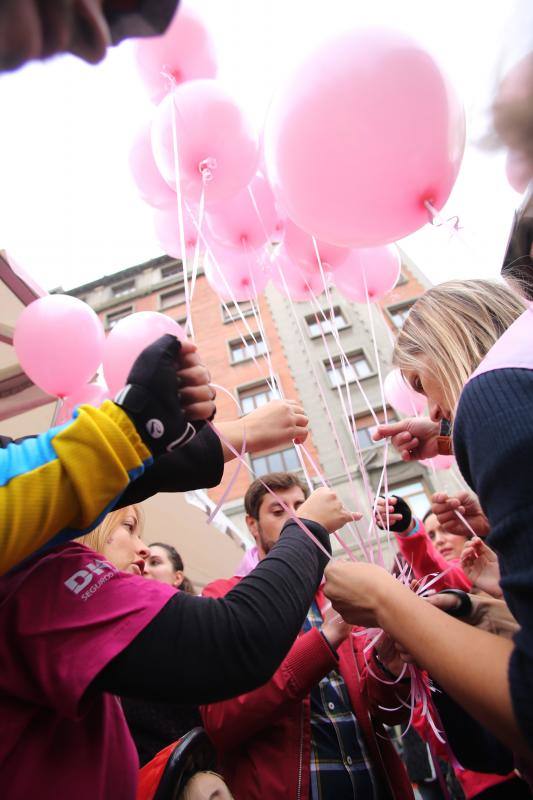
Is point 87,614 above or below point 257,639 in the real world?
above

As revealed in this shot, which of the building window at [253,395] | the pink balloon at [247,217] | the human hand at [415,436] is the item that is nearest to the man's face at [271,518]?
the human hand at [415,436]

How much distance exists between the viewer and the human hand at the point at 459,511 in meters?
1.61

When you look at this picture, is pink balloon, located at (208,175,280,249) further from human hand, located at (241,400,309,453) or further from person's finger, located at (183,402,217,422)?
person's finger, located at (183,402,217,422)

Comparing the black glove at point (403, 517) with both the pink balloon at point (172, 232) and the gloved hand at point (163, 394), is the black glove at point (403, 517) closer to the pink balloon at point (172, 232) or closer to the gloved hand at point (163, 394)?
the gloved hand at point (163, 394)

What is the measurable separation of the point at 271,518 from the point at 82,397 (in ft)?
4.20

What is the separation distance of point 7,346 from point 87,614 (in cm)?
275

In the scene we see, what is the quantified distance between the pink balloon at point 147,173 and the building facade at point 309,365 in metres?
5.84

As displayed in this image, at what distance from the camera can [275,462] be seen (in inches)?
400

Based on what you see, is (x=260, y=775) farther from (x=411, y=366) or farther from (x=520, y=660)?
(x=411, y=366)

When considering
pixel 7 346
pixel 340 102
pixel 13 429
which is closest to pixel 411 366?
pixel 340 102

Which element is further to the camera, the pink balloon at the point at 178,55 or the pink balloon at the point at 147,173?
the pink balloon at the point at 147,173

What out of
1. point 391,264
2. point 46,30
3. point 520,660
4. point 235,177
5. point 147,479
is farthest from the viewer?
point 391,264

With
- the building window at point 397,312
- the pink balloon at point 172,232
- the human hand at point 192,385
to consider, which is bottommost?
the human hand at point 192,385

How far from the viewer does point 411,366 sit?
1234mm
